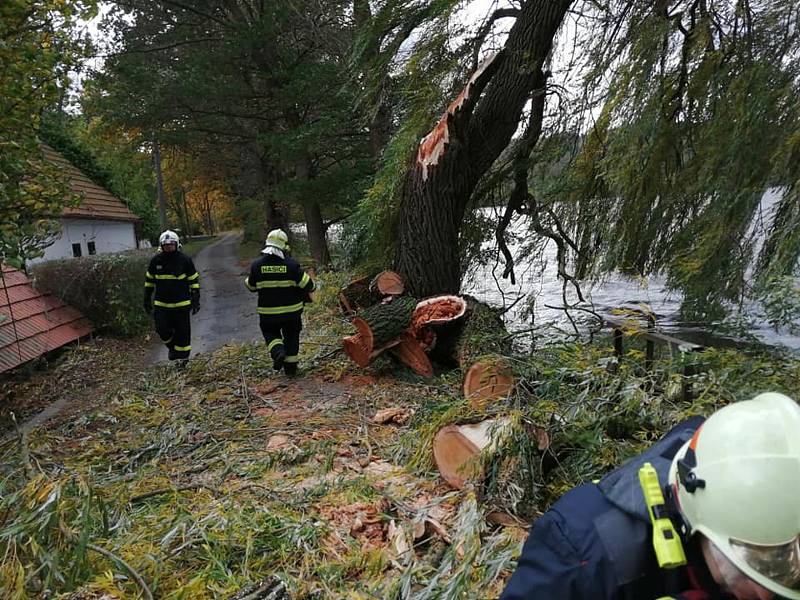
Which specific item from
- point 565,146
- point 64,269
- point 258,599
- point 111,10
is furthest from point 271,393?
point 111,10

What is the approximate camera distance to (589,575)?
1.18 meters

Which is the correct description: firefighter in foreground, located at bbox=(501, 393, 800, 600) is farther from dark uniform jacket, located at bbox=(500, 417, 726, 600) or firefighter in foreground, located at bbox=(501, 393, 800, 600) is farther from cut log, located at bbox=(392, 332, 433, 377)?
cut log, located at bbox=(392, 332, 433, 377)

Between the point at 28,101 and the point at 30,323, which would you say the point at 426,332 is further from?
the point at 30,323

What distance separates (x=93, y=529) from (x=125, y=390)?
3521mm

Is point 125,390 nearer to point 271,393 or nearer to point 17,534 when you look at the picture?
point 271,393

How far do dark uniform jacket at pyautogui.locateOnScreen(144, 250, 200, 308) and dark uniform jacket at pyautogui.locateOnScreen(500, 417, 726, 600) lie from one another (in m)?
5.84

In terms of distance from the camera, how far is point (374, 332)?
5.36 m

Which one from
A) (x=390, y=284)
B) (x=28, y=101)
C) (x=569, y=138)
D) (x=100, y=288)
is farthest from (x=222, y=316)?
(x=569, y=138)

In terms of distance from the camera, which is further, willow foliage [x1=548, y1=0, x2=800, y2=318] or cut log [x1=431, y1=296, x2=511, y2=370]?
cut log [x1=431, y1=296, x2=511, y2=370]

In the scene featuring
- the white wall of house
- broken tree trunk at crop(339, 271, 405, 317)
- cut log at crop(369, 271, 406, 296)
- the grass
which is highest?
the white wall of house

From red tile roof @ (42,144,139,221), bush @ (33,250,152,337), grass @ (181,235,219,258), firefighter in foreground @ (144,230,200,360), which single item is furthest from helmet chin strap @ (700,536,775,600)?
grass @ (181,235,219,258)

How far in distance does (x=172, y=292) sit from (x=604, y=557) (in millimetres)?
6081

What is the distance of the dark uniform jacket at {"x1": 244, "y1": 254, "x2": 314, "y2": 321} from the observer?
18.3 feet

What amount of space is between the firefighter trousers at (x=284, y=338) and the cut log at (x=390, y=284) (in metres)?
1.06
